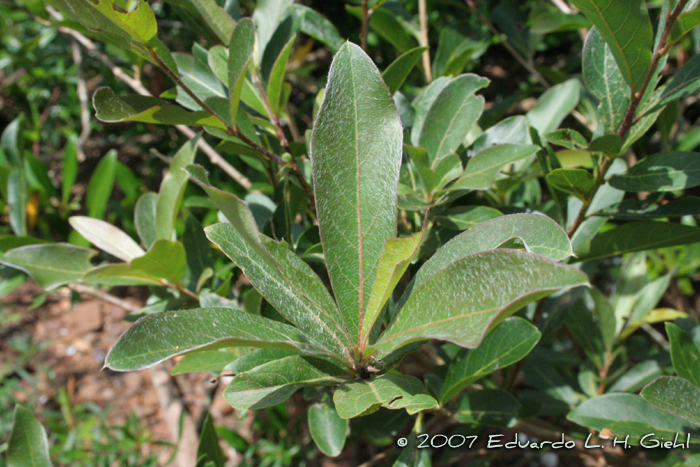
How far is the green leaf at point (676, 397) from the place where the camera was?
0.69 meters

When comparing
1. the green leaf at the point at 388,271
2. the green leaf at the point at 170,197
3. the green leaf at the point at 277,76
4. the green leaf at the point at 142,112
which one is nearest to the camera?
the green leaf at the point at 388,271

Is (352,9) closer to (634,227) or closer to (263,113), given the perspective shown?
(263,113)

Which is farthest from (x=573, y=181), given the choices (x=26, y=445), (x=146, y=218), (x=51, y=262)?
(x=26, y=445)

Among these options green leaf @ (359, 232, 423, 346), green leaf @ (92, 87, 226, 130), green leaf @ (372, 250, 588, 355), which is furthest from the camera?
green leaf @ (92, 87, 226, 130)

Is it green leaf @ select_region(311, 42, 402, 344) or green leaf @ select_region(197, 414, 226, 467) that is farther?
green leaf @ select_region(197, 414, 226, 467)

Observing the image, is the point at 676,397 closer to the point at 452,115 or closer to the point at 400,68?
the point at 452,115

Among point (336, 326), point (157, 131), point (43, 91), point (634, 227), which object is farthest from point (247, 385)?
point (43, 91)

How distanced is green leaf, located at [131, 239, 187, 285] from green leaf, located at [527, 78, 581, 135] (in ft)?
2.52

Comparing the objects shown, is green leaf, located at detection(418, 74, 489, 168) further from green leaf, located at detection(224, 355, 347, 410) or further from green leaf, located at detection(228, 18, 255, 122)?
green leaf, located at detection(224, 355, 347, 410)

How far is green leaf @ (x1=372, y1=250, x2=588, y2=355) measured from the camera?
1.40 feet

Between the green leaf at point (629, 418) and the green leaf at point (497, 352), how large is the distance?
0.28 m

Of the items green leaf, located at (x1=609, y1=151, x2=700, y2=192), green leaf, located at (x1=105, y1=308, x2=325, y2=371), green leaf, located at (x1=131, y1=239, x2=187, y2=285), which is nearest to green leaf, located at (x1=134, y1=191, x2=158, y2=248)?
green leaf, located at (x1=131, y1=239, x2=187, y2=285)

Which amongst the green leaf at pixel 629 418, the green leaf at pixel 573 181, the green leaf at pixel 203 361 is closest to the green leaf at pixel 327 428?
the green leaf at pixel 203 361

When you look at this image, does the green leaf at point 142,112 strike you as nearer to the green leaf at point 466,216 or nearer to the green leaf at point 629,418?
the green leaf at point 466,216
